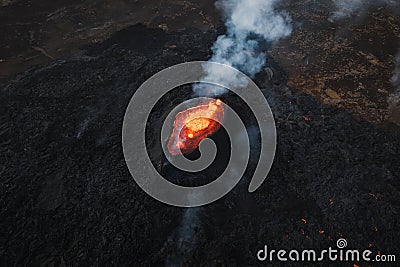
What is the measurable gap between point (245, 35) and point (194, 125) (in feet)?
13.4

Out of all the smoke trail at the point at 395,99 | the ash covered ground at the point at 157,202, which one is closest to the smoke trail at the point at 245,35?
the ash covered ground at the point at 157,202

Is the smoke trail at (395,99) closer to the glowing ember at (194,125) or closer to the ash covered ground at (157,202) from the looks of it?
the ash covered ground at (157,202)

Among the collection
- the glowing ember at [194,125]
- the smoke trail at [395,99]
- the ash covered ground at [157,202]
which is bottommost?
the smoke trail at [395,99]

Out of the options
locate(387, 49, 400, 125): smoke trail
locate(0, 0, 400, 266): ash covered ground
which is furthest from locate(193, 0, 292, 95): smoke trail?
locate(387, 49, 400, 125): smoke trail

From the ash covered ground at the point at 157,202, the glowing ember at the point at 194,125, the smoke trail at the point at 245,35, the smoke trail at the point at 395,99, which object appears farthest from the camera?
the smoke trail at the point at 245,35

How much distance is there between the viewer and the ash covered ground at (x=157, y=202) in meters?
4.64

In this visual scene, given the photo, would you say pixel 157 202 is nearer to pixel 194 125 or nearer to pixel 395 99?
pixel 194 125

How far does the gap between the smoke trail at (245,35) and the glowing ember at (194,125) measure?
50 cm

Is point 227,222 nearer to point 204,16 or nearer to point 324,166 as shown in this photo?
point 324,166

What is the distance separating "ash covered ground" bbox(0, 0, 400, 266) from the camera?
15.2ft

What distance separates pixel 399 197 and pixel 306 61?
4.21 m

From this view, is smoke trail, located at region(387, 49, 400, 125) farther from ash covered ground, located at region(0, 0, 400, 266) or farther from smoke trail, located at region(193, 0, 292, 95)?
smoke trail, located at region(193, 0, 292, 95)

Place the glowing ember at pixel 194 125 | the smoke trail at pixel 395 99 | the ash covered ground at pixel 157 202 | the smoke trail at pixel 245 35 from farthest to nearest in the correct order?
the smoke trail at pixel 245 35 < the smoke trail at pixel 395 99 < the glowing ember at pixel 194 125 < the ash covered ground at pixel 157 202

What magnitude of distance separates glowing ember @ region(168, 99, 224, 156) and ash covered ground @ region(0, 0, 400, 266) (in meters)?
0.38
